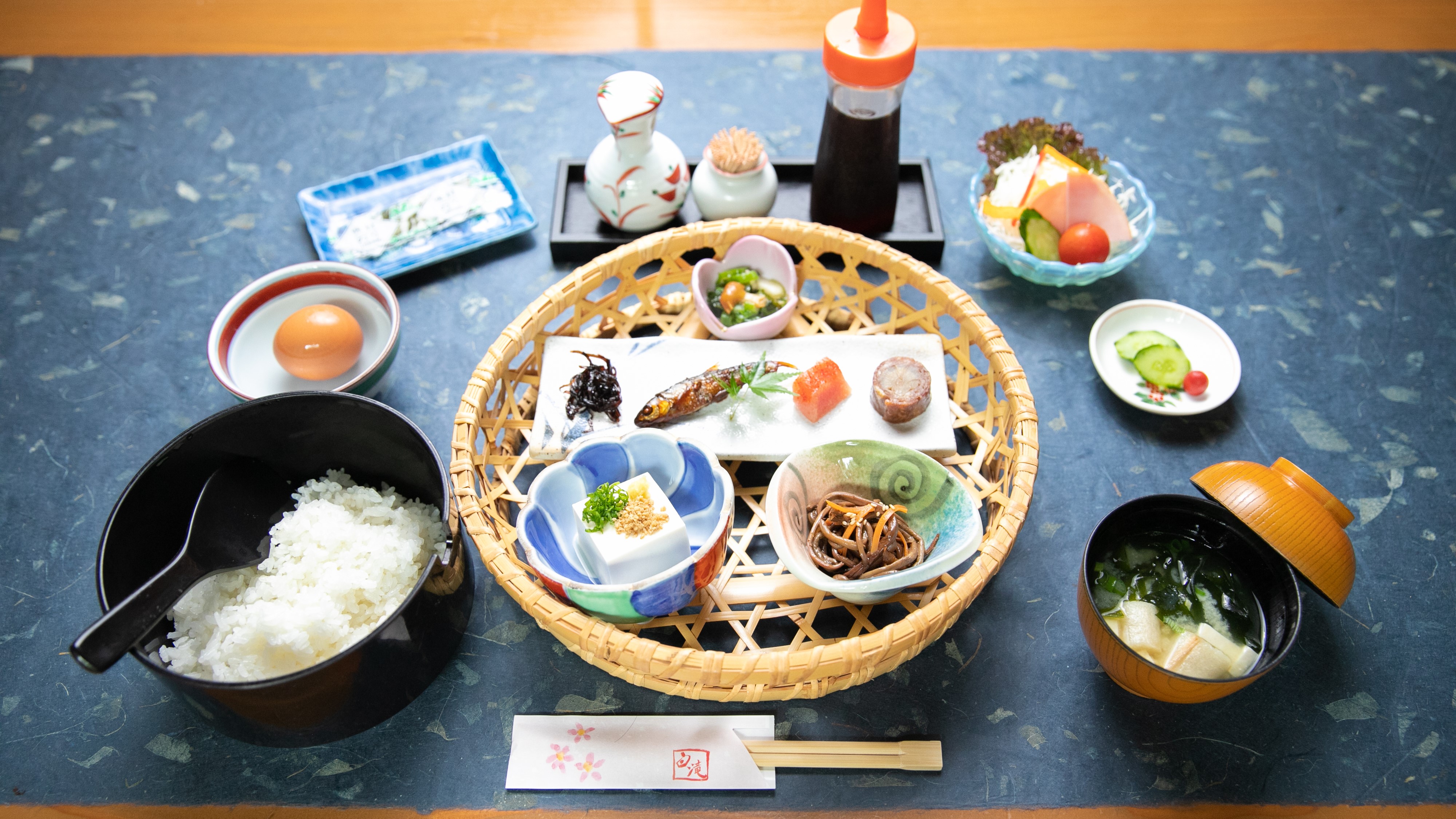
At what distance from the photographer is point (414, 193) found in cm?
268

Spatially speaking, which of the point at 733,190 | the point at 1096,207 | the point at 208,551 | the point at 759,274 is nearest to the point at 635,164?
the point at 733,190

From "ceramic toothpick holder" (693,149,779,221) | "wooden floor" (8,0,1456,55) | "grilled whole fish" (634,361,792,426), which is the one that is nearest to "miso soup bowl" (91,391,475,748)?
"grilled whole fish" (634,361,792,426)

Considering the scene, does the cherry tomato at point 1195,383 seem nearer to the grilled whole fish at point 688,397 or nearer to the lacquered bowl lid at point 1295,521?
the lacquered bowl lid at point 1295,521

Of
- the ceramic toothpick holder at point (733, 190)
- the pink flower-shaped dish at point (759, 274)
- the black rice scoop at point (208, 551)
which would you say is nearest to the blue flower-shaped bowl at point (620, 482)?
the pink flower-shaped dish at point (759, 274)

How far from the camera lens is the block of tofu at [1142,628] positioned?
165 cm

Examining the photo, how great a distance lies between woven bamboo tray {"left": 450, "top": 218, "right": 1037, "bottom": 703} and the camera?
156 centimetres

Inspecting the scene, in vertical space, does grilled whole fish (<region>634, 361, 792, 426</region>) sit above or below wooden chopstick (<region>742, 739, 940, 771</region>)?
above

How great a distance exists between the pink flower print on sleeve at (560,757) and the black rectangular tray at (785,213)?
1.40m

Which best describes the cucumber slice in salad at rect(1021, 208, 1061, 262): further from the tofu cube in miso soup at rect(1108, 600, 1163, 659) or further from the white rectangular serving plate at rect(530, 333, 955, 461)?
the tofu cube in miso soup at rect(1108, 600, 1163, 659)

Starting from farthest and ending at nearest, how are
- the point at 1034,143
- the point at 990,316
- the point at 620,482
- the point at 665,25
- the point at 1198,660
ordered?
the point at 665,25 < the point at 1034,143 < the point at 990,316 < the point at 620,482 < the point at 1198,660

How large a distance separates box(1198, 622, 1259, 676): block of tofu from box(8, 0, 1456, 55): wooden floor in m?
2.35

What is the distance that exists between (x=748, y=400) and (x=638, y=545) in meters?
0.54

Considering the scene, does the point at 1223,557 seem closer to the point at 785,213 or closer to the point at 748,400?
the point at 748,400

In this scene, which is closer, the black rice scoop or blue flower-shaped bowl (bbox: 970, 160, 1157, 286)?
the black rice scoop
